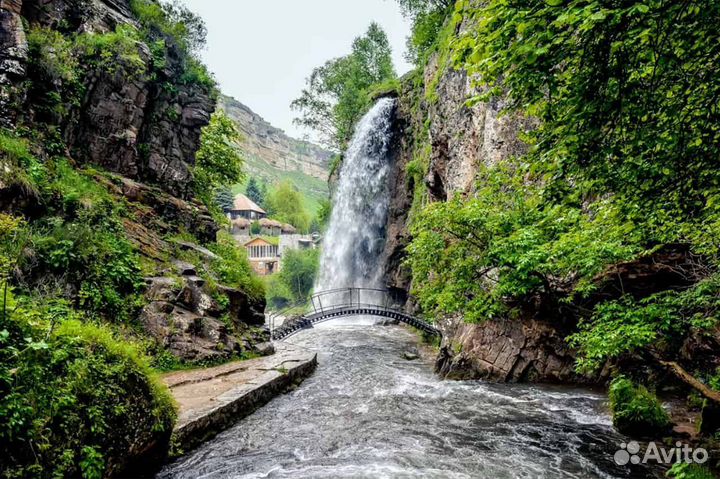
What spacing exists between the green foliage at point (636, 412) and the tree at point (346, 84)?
30.2 meters

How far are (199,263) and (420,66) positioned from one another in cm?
2066

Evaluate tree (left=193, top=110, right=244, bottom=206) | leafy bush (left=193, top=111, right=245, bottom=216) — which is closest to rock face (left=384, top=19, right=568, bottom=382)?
leafy bush (left=193, top=111, right=245, bottom=216)

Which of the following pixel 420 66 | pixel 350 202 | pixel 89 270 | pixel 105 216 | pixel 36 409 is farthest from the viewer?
pixel 350 202

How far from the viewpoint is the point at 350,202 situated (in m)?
30.3

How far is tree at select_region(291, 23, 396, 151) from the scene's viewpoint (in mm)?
34406

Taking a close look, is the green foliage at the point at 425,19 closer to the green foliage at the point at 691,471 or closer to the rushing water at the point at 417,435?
the rushing water at the point at 417,435

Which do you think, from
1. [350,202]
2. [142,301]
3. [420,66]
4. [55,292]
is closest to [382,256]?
[350,202]

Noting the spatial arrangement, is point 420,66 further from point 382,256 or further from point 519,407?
point 519,407

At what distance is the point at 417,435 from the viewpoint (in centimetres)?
723

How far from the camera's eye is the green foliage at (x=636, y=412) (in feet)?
22.1

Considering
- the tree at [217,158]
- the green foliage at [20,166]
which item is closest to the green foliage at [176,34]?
the tree at [217,158]

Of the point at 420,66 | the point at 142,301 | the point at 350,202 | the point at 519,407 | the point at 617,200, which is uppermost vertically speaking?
the point at 420,66

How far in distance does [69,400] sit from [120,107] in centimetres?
1312

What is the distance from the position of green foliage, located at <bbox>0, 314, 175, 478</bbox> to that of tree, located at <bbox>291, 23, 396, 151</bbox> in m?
31.7
